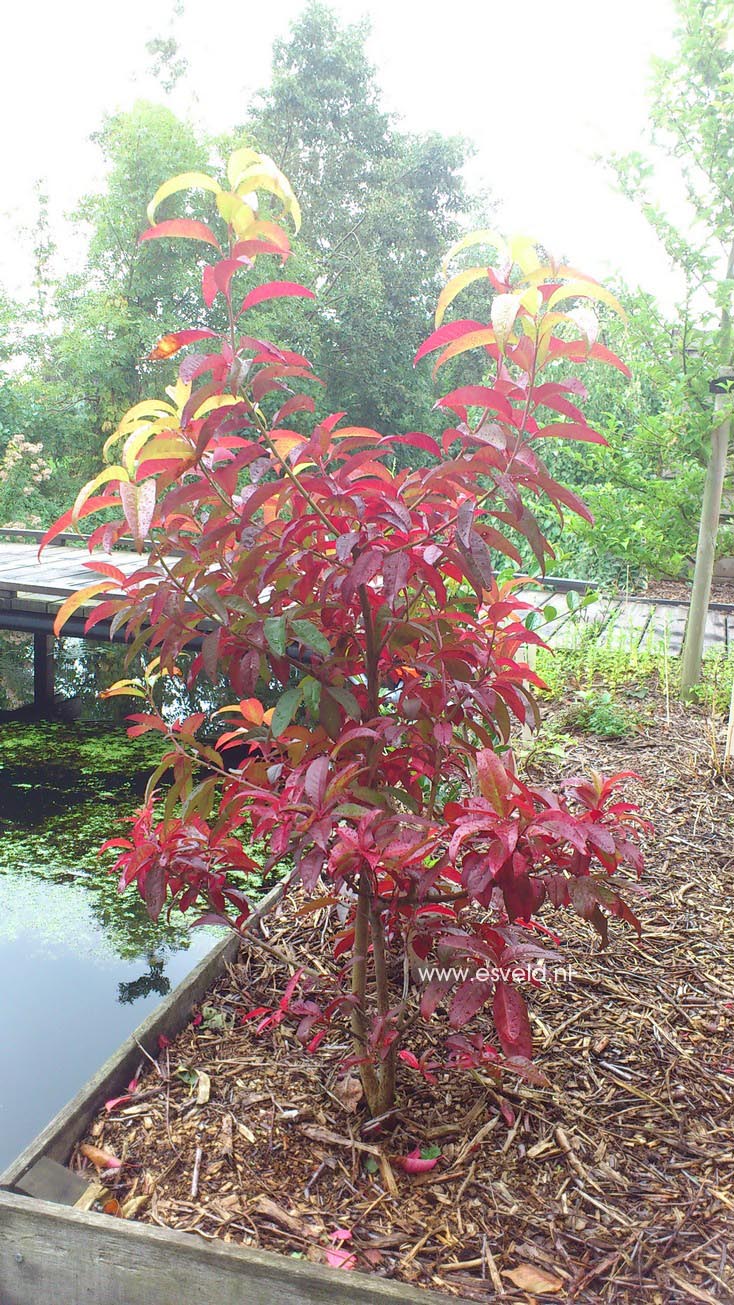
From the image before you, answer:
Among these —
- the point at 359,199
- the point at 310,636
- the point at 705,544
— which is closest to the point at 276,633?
the point at 310,636

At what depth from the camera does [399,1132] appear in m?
1.20

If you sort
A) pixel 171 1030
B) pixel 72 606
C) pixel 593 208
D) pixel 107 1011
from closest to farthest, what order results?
pixel 72 606 → pixel 171 1030 → pixel 107 1011 → pixel 593 208

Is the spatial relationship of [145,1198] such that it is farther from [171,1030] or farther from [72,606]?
[72,606]

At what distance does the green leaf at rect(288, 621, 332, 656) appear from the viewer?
97 cm

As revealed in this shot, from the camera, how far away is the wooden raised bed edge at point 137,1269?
912 millimetres

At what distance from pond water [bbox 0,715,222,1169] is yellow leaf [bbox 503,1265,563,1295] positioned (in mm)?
898

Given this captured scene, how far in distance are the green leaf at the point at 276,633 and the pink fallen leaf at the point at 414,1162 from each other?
0.69 m

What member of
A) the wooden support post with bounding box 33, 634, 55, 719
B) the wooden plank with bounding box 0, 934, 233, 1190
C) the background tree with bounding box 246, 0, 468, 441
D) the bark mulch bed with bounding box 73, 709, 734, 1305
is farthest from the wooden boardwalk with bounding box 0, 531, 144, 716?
the background tree with bounding box 246, 0, 468, 441

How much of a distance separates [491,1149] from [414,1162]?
11 centimetres

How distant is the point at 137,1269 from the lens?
97 cm

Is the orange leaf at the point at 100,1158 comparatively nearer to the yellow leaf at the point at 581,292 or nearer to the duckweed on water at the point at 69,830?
the duckweed on water at the point at 69,830

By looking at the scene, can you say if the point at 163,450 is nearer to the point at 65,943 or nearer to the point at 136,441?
the point at 136,441

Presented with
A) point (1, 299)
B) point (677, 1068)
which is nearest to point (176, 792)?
point (677, 1068)

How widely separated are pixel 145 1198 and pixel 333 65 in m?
14.7
